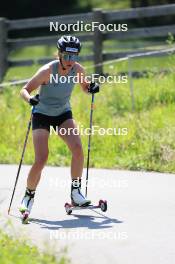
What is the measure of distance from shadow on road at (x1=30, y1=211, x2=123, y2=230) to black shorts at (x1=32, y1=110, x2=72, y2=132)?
100 cm

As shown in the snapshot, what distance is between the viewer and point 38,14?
43156mm

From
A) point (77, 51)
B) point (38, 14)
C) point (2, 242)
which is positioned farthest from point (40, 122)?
point (38, 14)

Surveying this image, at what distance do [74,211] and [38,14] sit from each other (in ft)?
111

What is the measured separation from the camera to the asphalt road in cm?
799

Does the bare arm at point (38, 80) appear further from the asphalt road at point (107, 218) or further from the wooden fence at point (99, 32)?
the wooden fence at point (99, 32)

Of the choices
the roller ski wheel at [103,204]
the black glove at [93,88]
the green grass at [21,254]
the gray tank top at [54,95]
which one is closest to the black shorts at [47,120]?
the gray tank top at [54,95]

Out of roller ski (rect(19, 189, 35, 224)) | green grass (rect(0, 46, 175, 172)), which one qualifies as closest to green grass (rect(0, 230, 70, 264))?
roller ski (rect(19, 189, 35, 224))

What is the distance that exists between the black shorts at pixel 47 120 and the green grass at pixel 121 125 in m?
2.79

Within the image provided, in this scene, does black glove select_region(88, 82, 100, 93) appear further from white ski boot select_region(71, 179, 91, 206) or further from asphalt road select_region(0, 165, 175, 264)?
asphalt road select_region(0, 165, 175, 264)

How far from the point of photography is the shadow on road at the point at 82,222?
30.1 ft

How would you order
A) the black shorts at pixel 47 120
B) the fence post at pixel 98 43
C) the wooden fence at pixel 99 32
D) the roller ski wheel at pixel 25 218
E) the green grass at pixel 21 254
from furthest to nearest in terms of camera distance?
the fence post at pixel 98 43 → the wooden fence at pixel 99 32 → the black shorts at pixel 47 120 → the roller ski wheel at pixel 25 218 → the green grass at pixel 21 254

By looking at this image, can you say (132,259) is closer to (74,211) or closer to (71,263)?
(71,263)

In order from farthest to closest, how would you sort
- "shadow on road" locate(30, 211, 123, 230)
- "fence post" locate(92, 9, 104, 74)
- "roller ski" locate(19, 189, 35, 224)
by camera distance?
"fence post" locate(92, 9, 104, 74), "roller ski" locate(19, 189, 35, 224), "shadow on road" locate(30, 211, 123, 230)

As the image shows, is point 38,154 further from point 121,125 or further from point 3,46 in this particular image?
point 3,46
